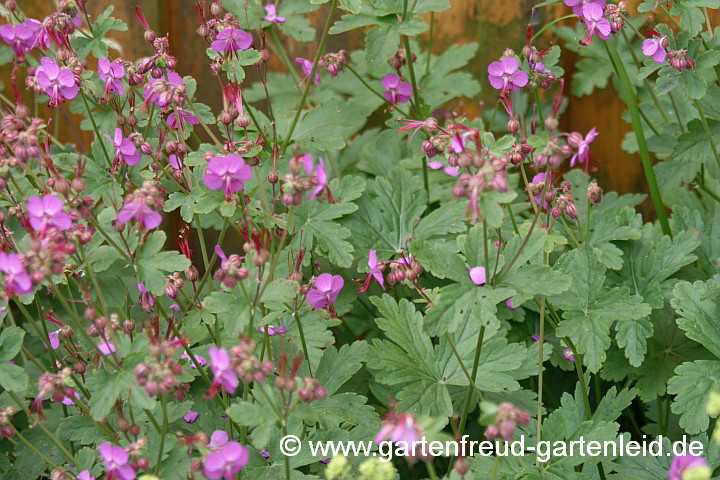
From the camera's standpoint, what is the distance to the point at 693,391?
80.1 inches

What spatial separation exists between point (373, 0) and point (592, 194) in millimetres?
844

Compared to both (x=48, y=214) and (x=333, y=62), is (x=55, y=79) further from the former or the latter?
(x=333, y=62)

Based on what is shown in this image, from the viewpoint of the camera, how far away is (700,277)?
2471 mm

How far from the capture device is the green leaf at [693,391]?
201 centimetres

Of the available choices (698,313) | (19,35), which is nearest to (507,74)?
(698,313)

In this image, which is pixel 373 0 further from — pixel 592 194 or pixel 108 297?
pixel 108 297

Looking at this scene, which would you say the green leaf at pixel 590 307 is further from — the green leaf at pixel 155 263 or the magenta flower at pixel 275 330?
the green leaf at pixel 155 263

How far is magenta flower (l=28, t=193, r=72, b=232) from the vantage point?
1.59 metres

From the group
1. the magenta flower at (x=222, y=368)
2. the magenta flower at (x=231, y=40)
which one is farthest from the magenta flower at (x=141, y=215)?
the magenta flower at (x=231, y=40)

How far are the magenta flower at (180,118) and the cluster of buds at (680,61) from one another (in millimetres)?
1202

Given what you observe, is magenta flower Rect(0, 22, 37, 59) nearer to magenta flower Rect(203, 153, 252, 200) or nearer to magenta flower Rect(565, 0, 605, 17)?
magenta flower Rect(203, 153, 252, 200)

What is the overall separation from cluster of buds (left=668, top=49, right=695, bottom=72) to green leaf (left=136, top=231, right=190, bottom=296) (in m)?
1.27

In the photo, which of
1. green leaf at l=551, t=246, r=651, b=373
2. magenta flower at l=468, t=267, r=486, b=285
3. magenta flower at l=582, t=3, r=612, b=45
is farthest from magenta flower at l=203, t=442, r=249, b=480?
magenta flower at l=582, t=3, r=612, b=45

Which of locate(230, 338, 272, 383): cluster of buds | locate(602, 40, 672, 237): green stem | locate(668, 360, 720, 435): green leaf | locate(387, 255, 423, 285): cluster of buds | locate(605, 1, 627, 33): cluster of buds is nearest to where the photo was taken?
locate(230, 338, 272, 383): cluster of buds
